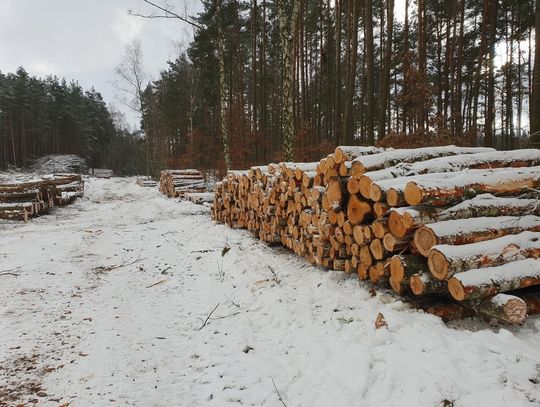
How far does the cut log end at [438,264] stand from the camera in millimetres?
3279

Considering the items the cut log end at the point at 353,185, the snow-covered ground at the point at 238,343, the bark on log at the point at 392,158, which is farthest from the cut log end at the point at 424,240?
the bark on log at the point at 392,158

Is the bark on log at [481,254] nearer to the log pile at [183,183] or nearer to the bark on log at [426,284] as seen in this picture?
the bark on log at [426,284]

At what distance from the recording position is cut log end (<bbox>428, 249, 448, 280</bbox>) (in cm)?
328

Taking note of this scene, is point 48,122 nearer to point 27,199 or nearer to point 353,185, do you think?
point 27,199

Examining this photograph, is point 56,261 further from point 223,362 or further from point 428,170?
point 428,170

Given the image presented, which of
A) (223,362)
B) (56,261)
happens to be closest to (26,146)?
(56,261)

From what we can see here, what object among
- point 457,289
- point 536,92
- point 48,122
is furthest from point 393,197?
point 48,122

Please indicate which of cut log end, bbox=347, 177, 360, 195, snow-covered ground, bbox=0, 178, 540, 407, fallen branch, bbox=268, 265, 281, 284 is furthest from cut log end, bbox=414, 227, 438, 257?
fallen branch, bbox=268, 265, 281, 284

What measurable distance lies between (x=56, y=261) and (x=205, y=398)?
18.6 feet

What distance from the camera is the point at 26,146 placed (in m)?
58.3

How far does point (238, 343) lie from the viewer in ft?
13.3

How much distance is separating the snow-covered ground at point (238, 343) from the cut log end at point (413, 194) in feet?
3.72

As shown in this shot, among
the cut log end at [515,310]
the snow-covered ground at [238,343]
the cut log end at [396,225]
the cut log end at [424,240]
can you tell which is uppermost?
the cut log end at [396,225]

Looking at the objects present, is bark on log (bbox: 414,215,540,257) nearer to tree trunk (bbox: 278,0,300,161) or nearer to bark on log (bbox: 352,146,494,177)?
bark on log (bbox: 352,146,494,177)
